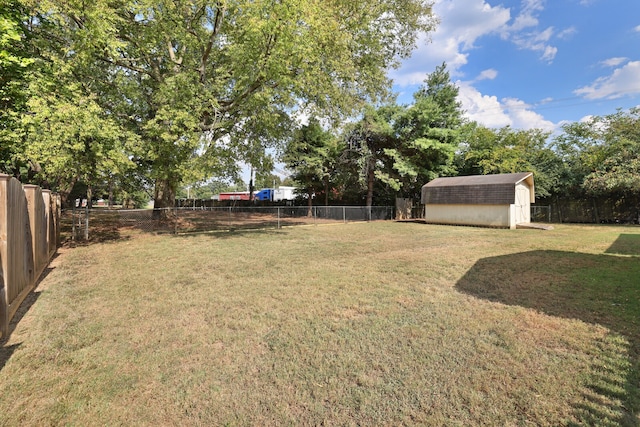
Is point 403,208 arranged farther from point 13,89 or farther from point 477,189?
point 13,89

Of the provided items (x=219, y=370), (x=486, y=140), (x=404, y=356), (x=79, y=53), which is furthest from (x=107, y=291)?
(x=486, y=140)

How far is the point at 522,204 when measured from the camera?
743 inches

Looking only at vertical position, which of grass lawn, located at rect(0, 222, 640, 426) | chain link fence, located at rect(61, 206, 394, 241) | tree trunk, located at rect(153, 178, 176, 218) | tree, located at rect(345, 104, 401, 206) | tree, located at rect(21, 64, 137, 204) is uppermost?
tree, located at rect(345, 104, 401, 206)

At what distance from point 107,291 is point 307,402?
15.5 ft

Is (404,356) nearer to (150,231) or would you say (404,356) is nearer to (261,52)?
(261,52)

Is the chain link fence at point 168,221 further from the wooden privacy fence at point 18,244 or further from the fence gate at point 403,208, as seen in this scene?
the wooden privacy fence at point 18,244

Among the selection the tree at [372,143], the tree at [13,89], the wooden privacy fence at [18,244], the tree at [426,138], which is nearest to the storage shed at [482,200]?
the tree at [426,138]

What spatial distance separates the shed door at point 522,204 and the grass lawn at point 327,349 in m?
12.6

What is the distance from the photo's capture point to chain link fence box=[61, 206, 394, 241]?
12630 millimetres

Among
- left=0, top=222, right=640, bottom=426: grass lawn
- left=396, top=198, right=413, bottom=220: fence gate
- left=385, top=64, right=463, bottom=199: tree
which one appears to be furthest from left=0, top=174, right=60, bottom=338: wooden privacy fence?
left=396, top=198, right=413, bottom=220: fence gate

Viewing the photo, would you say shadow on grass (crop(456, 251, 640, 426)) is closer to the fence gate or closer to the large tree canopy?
the large tree canopy

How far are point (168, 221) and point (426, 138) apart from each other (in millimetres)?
18369

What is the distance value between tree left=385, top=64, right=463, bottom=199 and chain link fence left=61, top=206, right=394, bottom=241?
370 centimetres

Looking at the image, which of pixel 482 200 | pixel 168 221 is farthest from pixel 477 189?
pixel 168 221
